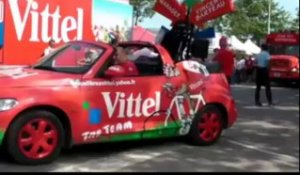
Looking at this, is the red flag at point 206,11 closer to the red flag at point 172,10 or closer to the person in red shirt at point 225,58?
the red flag at point 172,10

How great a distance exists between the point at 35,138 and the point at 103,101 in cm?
98

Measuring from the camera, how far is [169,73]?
8.37m

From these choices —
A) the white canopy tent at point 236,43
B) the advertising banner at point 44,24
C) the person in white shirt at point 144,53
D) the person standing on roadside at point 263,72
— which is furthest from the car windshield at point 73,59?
the person standing on roadside at point 263,72

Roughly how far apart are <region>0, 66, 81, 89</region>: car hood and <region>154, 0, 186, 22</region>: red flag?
4.33 m

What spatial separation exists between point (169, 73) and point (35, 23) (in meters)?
7.00

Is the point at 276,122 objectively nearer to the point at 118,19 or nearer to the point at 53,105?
the point at 53,105

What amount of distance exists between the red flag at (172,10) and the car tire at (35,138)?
4737 mm

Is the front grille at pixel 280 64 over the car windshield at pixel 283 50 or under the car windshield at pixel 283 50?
under

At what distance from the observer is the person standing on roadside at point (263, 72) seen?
1573 cm

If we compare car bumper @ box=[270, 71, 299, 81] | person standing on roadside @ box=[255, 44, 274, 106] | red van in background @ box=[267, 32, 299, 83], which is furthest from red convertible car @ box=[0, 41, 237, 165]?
red van in background @ box=[267, 32, 299, 83]

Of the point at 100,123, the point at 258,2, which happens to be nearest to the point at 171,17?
the point at 100,123

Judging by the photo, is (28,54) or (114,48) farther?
(28,54)

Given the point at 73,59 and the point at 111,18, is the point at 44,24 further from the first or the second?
the point at 73,59

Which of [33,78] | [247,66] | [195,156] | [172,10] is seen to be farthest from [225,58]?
[247,66]
